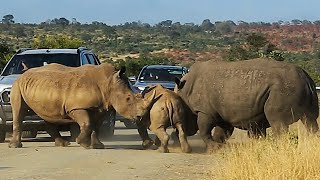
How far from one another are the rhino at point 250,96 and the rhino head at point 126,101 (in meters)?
1.01

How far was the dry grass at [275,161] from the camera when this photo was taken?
36.1 ft

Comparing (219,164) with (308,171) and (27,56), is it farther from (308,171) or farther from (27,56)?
(27,56)

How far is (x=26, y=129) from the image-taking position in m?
18.3

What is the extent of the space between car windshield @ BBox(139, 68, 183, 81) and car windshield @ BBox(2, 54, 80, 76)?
21.5 ft

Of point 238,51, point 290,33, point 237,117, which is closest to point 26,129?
point 237,117

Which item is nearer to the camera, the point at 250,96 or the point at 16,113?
the point at 250,96

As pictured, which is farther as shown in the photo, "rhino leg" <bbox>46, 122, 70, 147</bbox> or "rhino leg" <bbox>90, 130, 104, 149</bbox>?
"rhino leg" <bbox>46, 122, 70, 147</bbox>

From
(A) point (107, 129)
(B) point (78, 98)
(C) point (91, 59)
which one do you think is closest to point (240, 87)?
(B) point (78, 98)

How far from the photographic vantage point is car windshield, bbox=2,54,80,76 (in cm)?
2038

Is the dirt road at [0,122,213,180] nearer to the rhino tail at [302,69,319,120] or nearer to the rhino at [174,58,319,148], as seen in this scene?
the rhino at [174,58,319,148]

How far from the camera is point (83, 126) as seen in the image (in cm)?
1666

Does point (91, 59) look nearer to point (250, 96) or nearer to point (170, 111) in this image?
point (170, 111)

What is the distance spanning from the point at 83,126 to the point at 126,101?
943 mm

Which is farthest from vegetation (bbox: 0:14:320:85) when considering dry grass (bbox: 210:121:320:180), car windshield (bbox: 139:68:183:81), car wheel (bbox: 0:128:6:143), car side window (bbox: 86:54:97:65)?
dry grass (bbox: 210:121:320:180)
